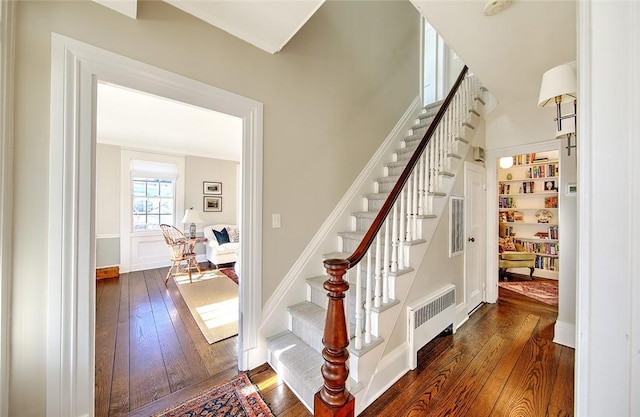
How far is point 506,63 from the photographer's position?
2.10 metres

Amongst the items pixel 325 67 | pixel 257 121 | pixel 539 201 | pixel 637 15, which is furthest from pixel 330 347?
pixel 539 201

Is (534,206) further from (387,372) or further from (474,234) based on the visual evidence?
(387,372)

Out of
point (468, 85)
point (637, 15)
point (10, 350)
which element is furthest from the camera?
point (468, 85)

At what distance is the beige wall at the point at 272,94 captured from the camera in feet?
3.84

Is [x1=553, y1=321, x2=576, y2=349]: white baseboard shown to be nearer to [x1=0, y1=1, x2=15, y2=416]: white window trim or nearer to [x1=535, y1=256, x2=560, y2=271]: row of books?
[x1=535, y1=256, x2=560, y2=271]: row of books

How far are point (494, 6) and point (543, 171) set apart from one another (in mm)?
4397

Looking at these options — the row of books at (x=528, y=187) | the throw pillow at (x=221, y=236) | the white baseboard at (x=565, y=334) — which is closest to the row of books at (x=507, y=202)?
the row of books at (x=528, y=187)

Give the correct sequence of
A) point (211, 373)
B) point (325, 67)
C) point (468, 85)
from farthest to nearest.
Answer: point (468, 85), point (325, 67), point (211, 373)

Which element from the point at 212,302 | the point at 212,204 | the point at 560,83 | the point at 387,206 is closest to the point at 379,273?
the point at 387,206

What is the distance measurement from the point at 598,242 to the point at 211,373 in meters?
2.31

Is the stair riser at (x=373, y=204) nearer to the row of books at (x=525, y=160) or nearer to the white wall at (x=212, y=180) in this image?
the row of books at (x=525, y=160)

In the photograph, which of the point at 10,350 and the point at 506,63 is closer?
the point at 10,350

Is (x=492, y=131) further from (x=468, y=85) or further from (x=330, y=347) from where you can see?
(x=330, y=347)

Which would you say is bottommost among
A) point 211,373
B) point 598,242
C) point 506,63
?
point 211,373
